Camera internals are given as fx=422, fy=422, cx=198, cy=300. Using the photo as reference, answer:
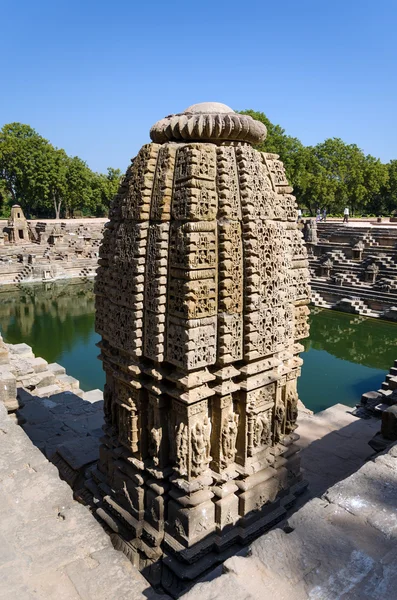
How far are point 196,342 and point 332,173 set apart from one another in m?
45.6

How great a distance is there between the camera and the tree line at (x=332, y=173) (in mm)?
42000

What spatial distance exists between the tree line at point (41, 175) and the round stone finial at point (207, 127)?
137 ft

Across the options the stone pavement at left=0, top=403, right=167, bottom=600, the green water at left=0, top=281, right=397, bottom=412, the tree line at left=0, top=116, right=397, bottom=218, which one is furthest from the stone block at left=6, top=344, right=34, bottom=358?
the tree line at left=0, top=116, right=397, bottom=218

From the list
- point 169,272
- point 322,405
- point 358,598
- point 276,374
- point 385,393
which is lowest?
point 322,405

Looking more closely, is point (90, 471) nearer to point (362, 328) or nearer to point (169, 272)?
point (169, 272)

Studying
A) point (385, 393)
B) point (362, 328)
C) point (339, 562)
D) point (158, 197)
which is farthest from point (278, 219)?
point (362, 328)

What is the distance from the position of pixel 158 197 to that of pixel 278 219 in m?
1.30

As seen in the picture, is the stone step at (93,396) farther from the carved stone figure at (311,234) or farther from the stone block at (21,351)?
A: the carved stone figure at (311,234)

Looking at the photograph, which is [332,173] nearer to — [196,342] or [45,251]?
[45,251]

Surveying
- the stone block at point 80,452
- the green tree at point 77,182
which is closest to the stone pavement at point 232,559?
the stone block at point 80,452

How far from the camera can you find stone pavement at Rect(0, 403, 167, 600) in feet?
8.83

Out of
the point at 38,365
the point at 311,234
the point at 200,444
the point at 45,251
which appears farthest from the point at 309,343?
the point at 45,251

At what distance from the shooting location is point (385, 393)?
9.04 m

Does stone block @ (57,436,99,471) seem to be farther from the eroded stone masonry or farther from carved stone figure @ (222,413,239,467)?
the eroded stone masonry
